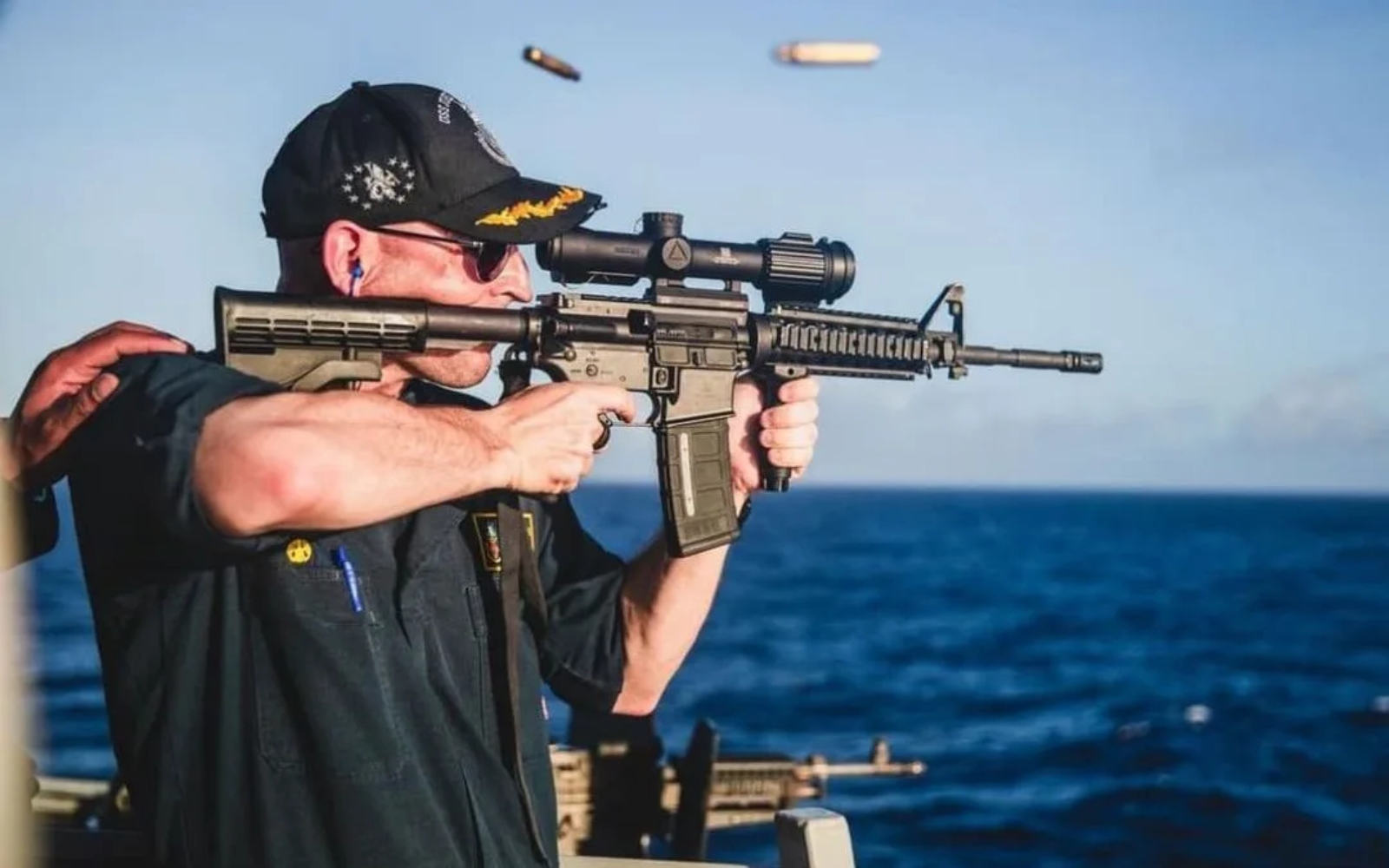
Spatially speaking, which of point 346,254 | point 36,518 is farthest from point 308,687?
point 346,254

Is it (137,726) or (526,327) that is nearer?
(137,726)

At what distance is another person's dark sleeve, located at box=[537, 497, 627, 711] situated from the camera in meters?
5.10

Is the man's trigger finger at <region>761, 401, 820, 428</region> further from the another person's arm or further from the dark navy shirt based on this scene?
the another person's arm

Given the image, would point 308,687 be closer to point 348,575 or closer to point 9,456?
point 348,575

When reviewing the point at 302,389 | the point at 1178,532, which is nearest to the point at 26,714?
the point at 302,389

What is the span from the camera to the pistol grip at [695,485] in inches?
207

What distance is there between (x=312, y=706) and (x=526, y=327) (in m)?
1.40

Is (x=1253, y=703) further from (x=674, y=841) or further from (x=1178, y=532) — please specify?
(x=1178, y=532)

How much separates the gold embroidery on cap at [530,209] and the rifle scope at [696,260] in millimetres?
158

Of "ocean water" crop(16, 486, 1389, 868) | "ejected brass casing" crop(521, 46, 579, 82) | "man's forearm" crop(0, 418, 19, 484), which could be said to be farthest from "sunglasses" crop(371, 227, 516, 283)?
"ejected brass casing" crop(521, 46, 579, 82)

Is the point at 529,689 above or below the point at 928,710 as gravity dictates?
above

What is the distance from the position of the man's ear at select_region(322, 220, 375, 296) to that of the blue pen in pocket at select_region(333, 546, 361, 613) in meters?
0.78

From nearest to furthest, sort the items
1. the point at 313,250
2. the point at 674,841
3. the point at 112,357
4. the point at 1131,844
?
the point at 112,357, the point at 313,250, the point at 674,841, the point at 1131,844

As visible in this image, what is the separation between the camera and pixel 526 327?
4.82 m
